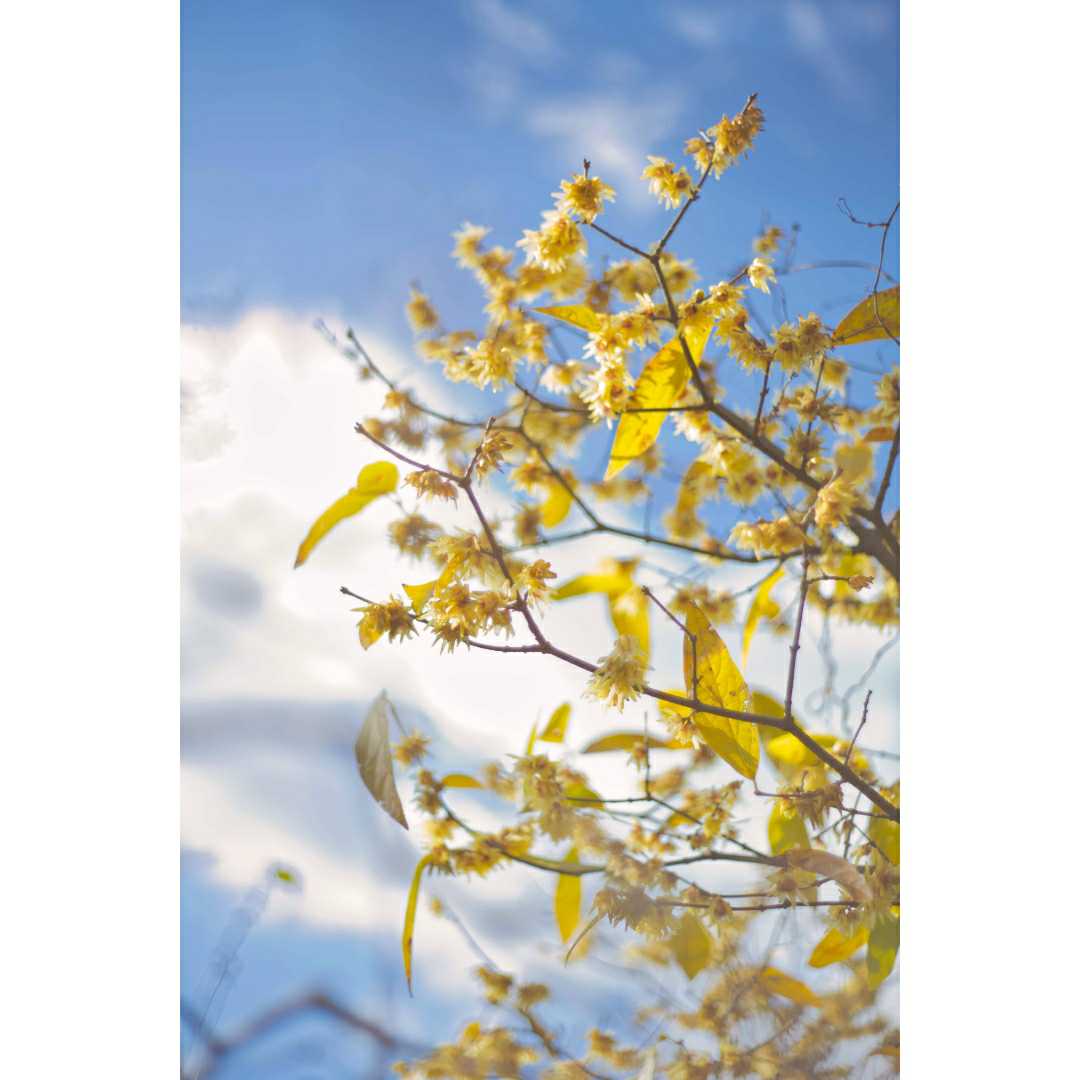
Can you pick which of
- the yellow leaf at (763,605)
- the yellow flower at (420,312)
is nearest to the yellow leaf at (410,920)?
the yellow leaf at (763,605)

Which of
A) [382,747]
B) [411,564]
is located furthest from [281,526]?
[382,747]

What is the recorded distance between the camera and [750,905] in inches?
46.9

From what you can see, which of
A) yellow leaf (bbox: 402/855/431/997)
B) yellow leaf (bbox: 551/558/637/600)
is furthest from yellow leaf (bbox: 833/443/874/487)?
yellow leaf (bbox: 402/855/431/997)

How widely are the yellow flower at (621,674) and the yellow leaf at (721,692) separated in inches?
3.4

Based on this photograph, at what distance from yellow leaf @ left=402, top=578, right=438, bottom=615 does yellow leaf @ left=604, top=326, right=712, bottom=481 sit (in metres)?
0.21

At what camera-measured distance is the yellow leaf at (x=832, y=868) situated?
3.92 ft

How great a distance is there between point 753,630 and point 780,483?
0.50 feet

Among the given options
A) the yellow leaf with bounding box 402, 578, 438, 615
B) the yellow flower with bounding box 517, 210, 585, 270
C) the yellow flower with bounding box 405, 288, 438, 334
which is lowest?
the yellow leaf with bounding box 402, 578, 438, 615

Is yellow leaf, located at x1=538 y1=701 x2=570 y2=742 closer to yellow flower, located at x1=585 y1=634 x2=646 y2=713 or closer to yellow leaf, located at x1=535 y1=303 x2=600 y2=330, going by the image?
yellow flower, located at x1=585 y1=634 x2=646 y2=713

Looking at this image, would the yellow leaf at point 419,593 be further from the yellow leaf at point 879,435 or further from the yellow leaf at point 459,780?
the yellow leaf at point 879,435

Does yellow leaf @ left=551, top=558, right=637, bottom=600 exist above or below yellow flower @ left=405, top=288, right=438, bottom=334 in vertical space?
below

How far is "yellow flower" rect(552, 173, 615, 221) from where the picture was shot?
1119mm

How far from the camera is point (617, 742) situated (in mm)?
1194

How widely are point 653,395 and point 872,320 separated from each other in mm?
252
